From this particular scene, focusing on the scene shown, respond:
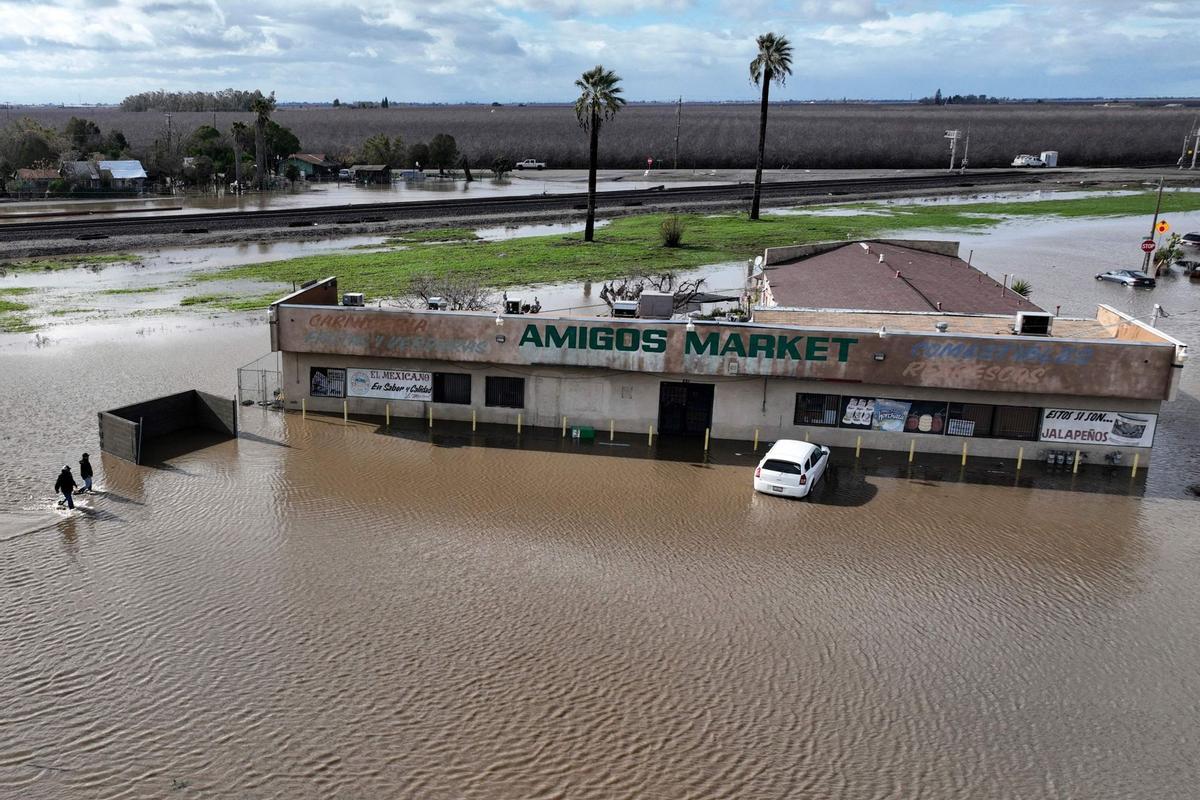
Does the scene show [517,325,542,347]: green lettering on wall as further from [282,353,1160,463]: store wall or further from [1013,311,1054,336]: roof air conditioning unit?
[1013,311,1054,336]: roof air conditioning unit

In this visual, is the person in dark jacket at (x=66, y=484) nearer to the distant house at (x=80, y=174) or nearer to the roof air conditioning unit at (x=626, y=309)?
the roof air conditioning unit at (x=626, y=309)

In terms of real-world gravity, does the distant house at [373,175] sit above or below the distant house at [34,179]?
above

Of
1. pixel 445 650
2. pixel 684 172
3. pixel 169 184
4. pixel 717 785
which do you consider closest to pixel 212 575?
pixel 445 650

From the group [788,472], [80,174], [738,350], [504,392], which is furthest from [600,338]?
[80,174]

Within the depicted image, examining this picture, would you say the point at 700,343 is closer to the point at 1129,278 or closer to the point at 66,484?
the point at 66,484

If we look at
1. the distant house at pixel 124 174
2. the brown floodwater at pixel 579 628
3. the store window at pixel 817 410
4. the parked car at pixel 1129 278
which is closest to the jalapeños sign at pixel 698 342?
the store window at pixel 817 410

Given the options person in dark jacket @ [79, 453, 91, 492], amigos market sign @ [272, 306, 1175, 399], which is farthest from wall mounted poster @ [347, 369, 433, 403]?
person in dark jacket @ [79, 453, 91, 492]
